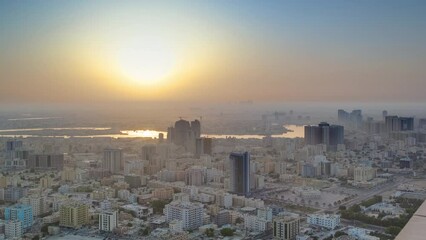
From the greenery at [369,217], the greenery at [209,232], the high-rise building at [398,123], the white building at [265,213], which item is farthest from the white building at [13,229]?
the high-rise building at [398,123]

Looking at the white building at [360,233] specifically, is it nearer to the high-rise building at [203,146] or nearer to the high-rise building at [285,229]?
the high-rise building at [285,229]

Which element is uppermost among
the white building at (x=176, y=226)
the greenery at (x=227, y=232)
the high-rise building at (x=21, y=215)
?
the high-rise building at (x=21, y=215)

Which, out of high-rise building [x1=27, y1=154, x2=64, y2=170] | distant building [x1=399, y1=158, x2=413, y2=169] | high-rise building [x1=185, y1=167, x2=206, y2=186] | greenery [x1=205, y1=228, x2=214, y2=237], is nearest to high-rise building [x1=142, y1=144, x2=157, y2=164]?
high-rise building [x1=185, y1=167, x2=206, y2=186]

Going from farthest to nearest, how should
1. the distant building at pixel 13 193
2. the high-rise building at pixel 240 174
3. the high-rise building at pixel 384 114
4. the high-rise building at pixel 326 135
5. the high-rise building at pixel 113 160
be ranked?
the high-rise building at pixel 326 135, the high-rise building at pixel 384 114, the high-rise building at pixel 113 160, the high-rise building at pixel 240 174, the distant building at pixel 13 193

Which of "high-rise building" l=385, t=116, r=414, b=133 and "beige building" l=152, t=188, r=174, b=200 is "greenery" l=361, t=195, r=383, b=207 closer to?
"beige building" l=152, t=188, r=174, b=200

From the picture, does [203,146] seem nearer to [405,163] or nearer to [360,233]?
[405,163]

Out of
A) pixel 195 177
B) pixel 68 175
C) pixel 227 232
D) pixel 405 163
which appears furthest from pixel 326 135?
pixel 227 232
